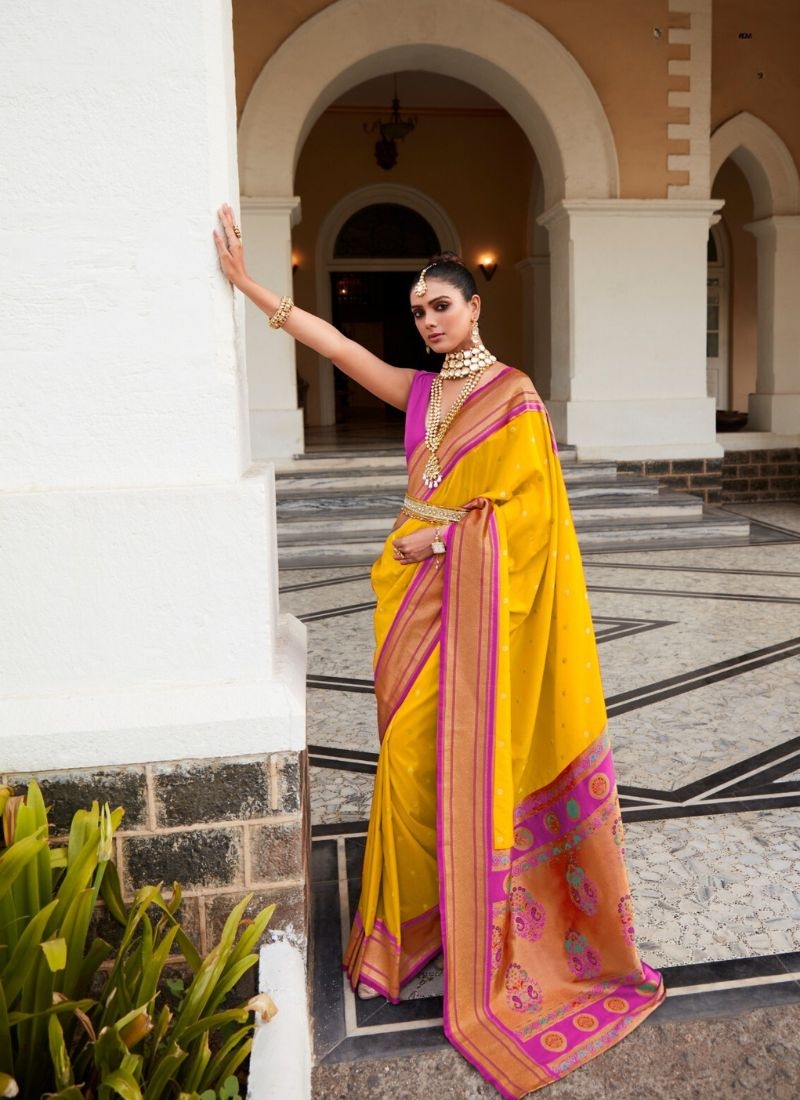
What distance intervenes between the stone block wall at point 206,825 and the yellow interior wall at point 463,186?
11628 millimetres

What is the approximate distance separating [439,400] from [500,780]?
2.43ft

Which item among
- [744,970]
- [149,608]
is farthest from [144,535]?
[744,970]

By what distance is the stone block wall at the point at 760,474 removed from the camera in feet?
30.8

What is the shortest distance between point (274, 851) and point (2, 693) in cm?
53

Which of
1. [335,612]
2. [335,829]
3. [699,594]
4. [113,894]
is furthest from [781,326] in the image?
[113,894]

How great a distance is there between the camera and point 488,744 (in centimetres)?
171

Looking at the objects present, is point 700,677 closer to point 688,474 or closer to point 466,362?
point 466,362

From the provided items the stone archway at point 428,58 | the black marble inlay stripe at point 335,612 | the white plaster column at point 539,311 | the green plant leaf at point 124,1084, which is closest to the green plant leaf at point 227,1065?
the green plant leaf at point 124,1084

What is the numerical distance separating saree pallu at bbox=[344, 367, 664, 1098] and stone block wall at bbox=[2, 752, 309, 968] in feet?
0.77

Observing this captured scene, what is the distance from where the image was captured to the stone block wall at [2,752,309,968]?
156 centimetres

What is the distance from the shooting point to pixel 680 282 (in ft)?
26.9

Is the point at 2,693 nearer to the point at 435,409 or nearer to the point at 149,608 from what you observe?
the point at 149,608

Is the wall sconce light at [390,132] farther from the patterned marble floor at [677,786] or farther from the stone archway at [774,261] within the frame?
the patterned marble floor at [677,786]

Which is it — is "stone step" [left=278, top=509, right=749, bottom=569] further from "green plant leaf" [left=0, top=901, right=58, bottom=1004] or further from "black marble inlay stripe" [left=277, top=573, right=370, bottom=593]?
"green plant leaf" [left=0, top=901, right=58, bottom=1004]
